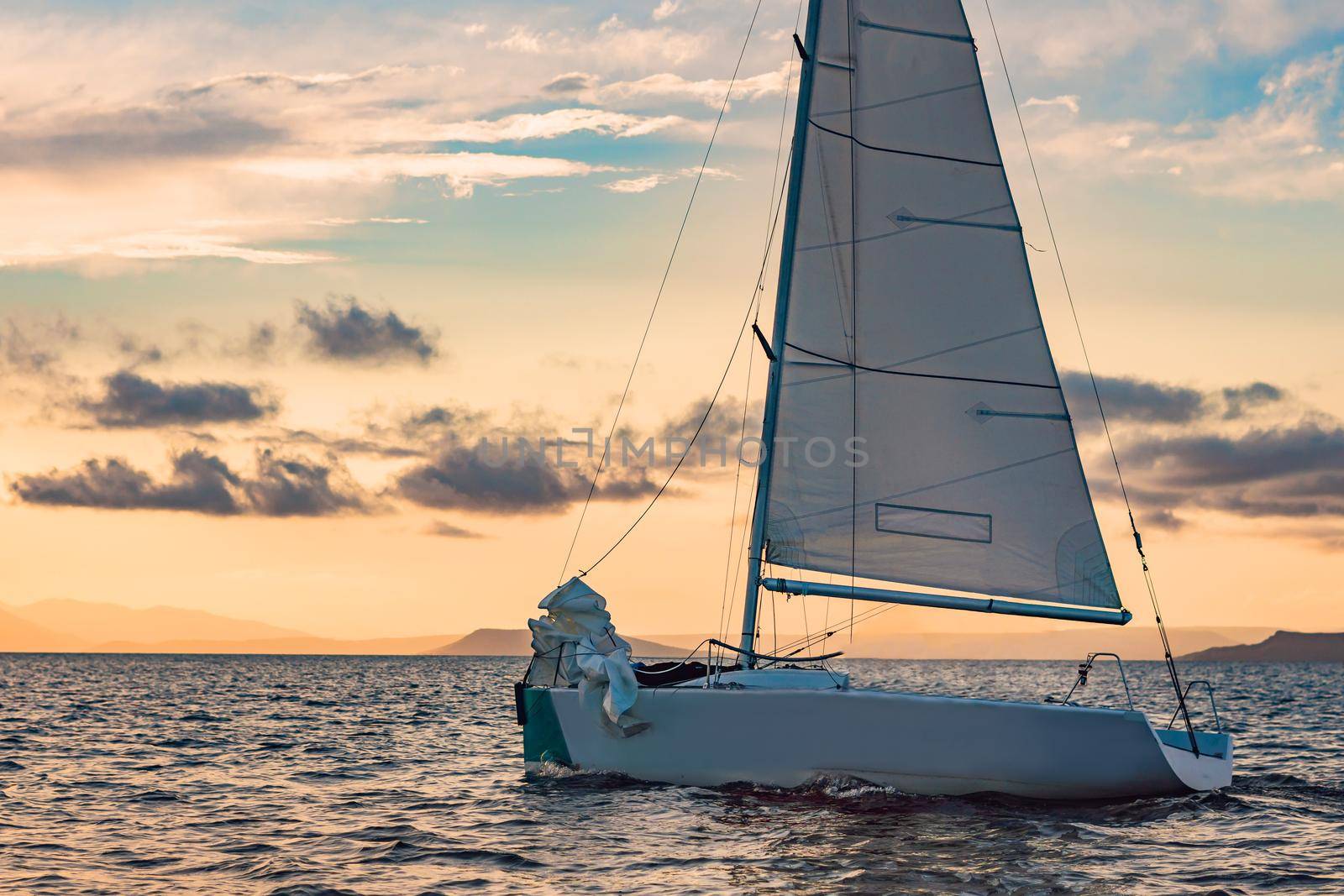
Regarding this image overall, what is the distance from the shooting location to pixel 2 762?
22.6 m

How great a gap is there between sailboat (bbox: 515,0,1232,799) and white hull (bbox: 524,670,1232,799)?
433mm

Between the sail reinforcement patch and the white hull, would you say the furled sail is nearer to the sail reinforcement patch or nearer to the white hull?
the sail reinforcement patch

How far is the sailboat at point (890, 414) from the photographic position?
655 inches

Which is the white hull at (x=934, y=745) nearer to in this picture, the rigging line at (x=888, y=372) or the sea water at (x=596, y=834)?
the sea water at (x=596, y=834)

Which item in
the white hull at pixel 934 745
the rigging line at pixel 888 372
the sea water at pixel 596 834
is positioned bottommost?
the sea water at pixel 596 834

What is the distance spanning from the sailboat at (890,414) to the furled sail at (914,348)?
2 centimetres

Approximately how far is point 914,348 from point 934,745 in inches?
213

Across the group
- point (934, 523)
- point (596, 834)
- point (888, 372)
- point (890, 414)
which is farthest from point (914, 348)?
point (596, 834)

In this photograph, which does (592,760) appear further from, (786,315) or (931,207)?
(931,207)

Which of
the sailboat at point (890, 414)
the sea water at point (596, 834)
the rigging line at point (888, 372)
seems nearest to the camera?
the sea water at point (596, 834)

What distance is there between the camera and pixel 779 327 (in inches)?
698

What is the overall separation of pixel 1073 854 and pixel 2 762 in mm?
18187

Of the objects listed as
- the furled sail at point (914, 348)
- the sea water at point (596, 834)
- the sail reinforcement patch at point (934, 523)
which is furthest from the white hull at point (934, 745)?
the sail reinforcement patch at point (934, 523)

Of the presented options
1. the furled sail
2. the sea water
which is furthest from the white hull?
the furled sail
